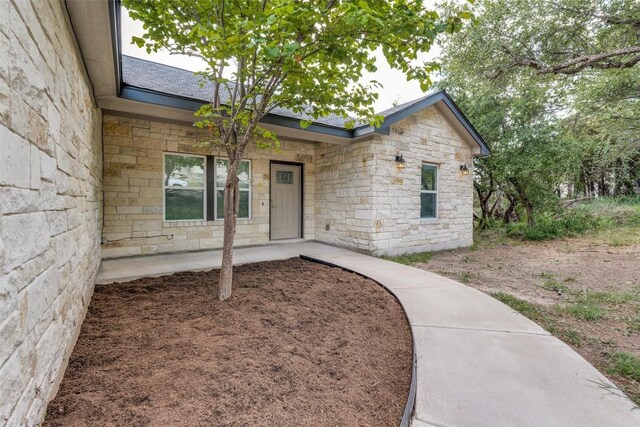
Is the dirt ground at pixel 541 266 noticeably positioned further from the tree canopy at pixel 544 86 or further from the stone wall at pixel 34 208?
the stone wall at pixel 34 208

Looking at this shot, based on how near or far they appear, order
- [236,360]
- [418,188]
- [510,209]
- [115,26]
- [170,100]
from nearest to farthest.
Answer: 1. [236,360]
2. [115,26]
3. [170,100]
4. [418,188]
5. [510,209]

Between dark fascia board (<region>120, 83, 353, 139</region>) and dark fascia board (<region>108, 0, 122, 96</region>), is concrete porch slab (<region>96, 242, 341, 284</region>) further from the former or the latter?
dark fascia board (<region>108, 0, 122, 96</region>)

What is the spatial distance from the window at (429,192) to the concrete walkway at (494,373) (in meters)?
3.61

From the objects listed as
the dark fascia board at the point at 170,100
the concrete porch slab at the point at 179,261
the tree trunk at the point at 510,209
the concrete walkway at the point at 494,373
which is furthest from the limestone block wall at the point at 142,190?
the tree trunk at the point at 510,209

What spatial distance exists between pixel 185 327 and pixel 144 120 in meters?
4.16

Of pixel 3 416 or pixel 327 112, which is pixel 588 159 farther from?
pixel 3 416

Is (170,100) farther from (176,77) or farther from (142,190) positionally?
(176,77)

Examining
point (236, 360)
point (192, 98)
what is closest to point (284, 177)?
point (192, 98)

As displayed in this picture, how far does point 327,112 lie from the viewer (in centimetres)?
335

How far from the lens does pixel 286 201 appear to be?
691 cm

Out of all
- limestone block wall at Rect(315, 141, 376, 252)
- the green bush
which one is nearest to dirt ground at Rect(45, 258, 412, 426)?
limestone block wall at Rect(315, 141, 376, 252)

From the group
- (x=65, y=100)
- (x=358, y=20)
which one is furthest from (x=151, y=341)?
(x=358, y=20)

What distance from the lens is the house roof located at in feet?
13.3

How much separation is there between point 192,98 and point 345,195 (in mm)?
3486
